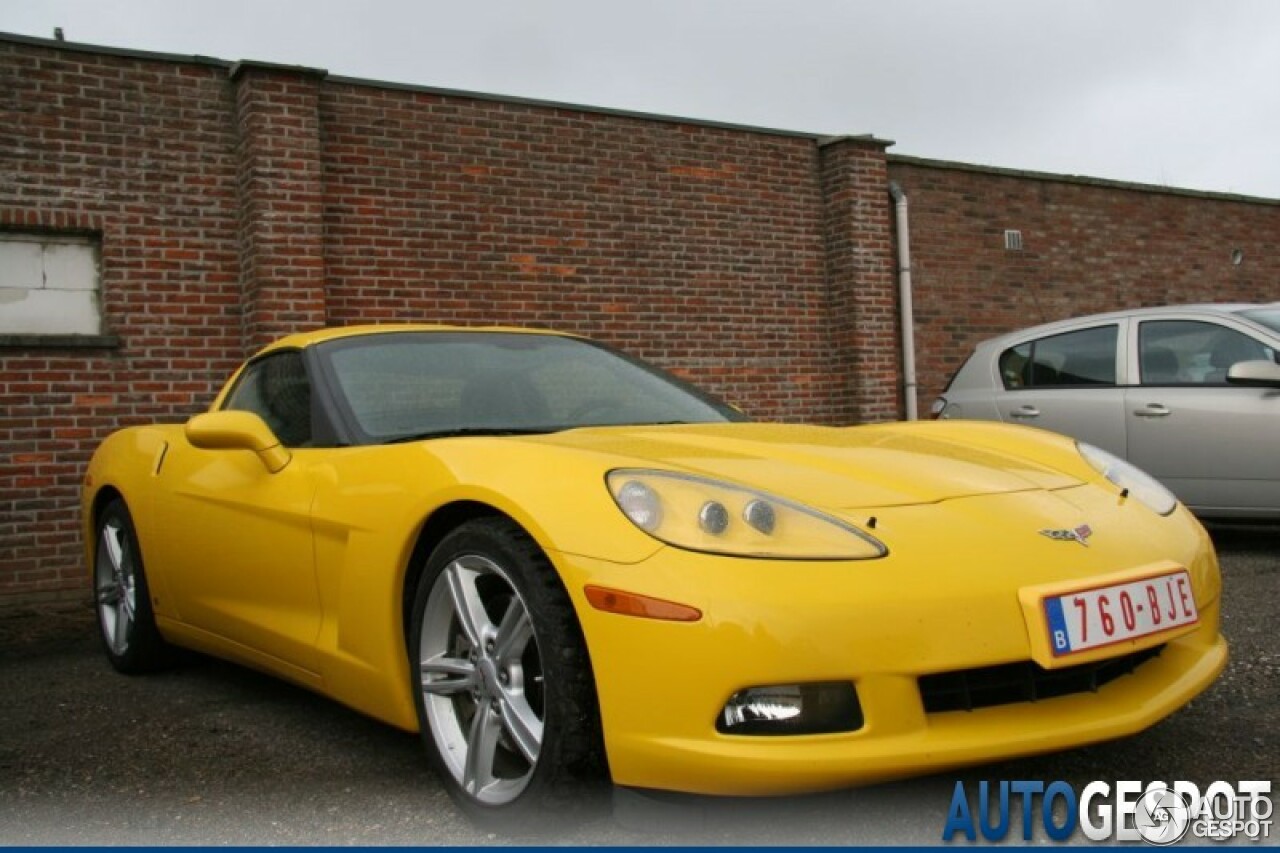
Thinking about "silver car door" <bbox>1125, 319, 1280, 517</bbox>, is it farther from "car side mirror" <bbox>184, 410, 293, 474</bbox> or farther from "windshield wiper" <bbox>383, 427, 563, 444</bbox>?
"car side mirror" <bbox>184, 410, 293, 474</bbox>

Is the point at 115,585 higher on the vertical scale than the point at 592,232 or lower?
lower

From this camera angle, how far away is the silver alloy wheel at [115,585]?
14.8 feet

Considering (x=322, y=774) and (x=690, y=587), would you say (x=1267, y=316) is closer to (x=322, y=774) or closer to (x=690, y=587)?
(x=690, y=587)

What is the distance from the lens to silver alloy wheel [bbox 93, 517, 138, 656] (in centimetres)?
A: 451

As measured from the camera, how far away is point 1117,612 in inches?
96.5

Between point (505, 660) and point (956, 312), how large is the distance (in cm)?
863

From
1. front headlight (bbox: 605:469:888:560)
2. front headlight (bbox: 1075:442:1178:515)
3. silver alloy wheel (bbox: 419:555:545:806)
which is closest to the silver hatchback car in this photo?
front headlight (bbox: 1075:442:1178:515)

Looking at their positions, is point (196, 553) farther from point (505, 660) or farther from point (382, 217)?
point (382, 217)

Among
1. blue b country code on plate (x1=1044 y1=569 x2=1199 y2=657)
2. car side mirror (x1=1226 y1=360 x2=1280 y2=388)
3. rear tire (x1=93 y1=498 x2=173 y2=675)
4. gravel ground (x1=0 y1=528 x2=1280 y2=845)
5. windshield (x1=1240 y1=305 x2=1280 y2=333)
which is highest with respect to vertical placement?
windshield (x1=1240 y1=305 x2=1280 y2=333)

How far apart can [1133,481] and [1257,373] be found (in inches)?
135

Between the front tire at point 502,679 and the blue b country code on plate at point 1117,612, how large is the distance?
93 centimetres

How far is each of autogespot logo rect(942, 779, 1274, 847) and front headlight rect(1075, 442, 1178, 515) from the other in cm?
73

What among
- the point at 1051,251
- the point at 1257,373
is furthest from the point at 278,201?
the point at 1051,251

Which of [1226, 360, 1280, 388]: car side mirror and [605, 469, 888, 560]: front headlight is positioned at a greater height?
[1226, 360, 1280, 388]: car side mirror
